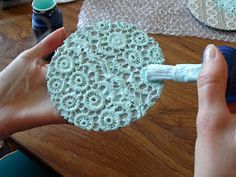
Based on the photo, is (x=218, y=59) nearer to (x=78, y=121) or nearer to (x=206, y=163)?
(x=206, y=163)

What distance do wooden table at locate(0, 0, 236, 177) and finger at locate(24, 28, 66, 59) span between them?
153 millimetres

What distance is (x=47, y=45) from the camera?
73cm

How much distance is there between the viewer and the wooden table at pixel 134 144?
63cm

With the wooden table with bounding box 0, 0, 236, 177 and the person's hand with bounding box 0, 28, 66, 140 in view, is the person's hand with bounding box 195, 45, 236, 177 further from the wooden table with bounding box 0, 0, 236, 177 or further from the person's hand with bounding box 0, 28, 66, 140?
the person's hand with bounding box 0, 28, 66, 140

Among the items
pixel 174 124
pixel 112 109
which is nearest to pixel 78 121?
pixel 112 109

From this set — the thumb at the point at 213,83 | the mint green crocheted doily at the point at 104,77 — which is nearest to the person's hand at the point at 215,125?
the thumb at the point at 213,83

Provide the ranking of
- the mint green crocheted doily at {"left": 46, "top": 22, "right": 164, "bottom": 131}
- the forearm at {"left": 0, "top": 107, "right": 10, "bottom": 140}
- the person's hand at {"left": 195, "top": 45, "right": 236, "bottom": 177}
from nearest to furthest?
the person's hand at {"left": 195, "top": 45, "right": 236, "bottom": 177} < the mint green crocheted doily at {"left": 46, "top": 22, "right": 164, "bottom": 131} < the forearm at {"left": 0, "top": 107, "right": 10, "bottom": 140}

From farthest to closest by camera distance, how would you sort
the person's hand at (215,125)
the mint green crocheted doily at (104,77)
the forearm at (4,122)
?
the forearm at (4,122) → the mint green crocheted doily at (104,77) → the person's hand at (215,125)

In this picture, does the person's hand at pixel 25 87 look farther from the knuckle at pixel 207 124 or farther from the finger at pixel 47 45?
the knuckle at pixel 207 124

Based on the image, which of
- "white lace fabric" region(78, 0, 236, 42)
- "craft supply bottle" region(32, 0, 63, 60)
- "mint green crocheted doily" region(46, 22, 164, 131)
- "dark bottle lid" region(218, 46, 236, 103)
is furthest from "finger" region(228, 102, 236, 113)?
"craft supply bottle" region(32, 0, 63, 60)

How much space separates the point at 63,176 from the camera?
628 millimetres

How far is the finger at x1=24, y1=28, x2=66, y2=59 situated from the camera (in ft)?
2.37

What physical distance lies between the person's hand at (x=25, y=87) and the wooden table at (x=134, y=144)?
56 mm

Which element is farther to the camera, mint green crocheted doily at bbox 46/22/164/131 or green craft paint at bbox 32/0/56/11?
green craft paint at bbox 32/0/56/11
